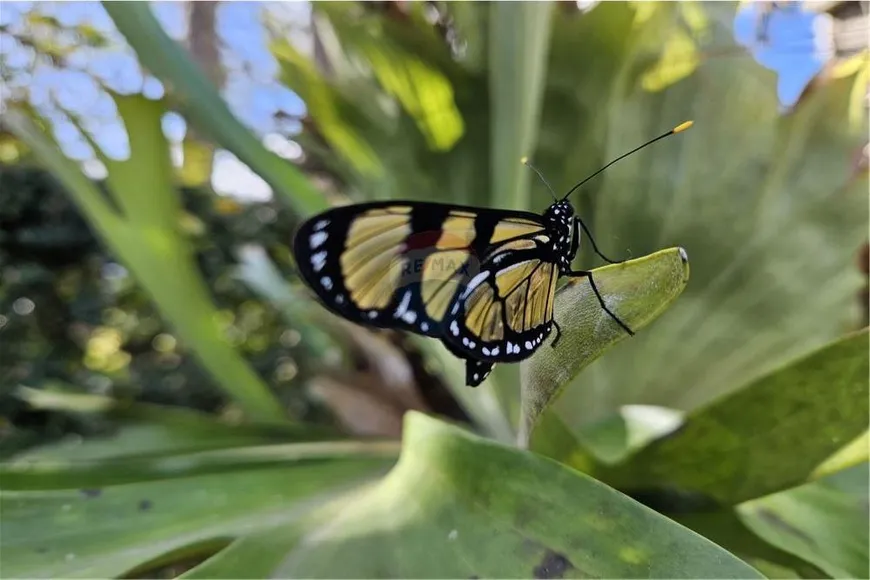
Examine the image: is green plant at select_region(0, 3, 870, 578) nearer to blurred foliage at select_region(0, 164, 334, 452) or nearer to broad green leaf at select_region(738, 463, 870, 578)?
broad green leaf at select_region(738, 463, 870, 578)

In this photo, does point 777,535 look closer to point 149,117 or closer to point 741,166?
point 741,166

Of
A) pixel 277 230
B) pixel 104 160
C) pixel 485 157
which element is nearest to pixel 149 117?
pixel 104 160

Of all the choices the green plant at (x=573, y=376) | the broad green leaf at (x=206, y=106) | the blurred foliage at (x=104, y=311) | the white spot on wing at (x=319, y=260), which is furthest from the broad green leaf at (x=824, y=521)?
the blurred foliage at (x=104, y=311)

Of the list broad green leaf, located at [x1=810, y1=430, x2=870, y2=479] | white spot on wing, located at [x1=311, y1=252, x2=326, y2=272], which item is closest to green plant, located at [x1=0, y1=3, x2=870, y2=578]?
broad green leaf, located at [x1=810, y1=430, x2=870, y2=479]

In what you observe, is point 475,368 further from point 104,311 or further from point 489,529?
point 104,311

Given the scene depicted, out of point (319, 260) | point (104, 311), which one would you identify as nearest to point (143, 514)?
point (319, 260)

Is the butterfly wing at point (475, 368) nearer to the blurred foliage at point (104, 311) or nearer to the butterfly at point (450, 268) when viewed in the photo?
the butterfly at point (450, 268)
